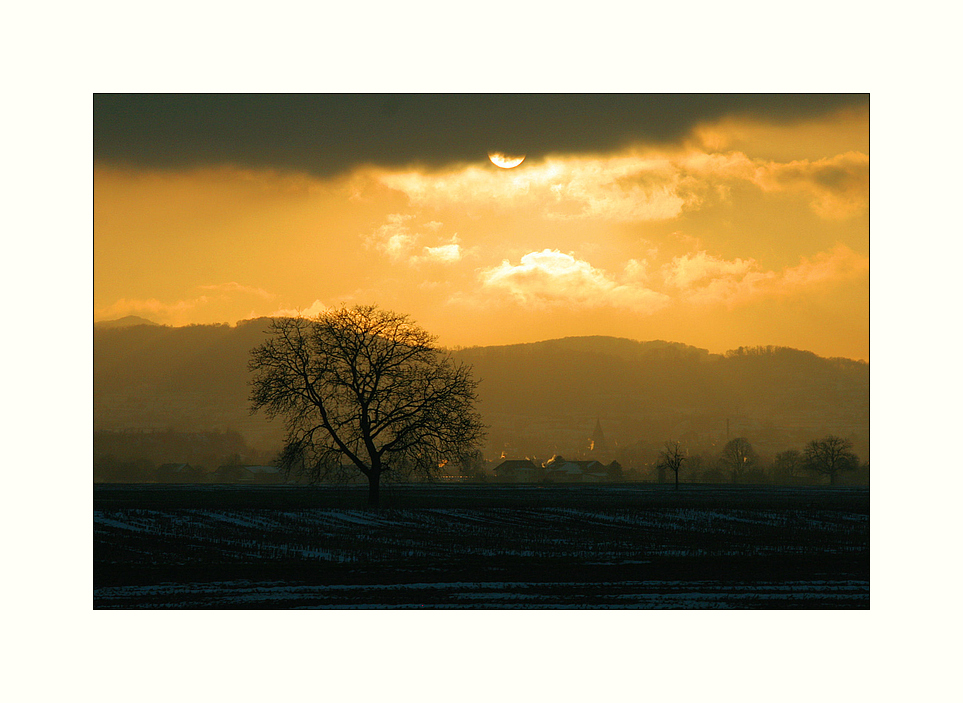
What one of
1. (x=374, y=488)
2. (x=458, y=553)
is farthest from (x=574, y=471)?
(x=458, y=553)

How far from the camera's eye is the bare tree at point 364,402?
99.9 ft

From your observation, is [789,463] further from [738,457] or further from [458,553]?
[458,553]

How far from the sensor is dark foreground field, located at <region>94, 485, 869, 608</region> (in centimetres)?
2017

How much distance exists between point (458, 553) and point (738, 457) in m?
18.6

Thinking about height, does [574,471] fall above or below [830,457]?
below

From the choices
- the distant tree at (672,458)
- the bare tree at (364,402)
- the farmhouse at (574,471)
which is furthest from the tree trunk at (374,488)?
the distant tree at (672,458)

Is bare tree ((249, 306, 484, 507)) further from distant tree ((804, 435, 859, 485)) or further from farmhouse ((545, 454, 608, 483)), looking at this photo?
distant tree ((804, 435, 859, 485))

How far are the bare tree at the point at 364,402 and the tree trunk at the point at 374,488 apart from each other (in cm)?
4

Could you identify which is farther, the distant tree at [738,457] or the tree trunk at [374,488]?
the distant tree at [738,457]

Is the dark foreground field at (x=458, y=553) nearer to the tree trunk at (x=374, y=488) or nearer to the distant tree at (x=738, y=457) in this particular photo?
the tree trunk at (x=374, y=488)

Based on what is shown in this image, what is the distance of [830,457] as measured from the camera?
117ft

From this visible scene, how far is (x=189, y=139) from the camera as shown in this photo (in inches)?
1015

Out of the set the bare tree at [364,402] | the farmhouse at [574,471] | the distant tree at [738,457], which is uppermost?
the bare tree at [364,402]

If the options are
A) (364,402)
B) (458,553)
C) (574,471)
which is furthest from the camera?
(574,471)
